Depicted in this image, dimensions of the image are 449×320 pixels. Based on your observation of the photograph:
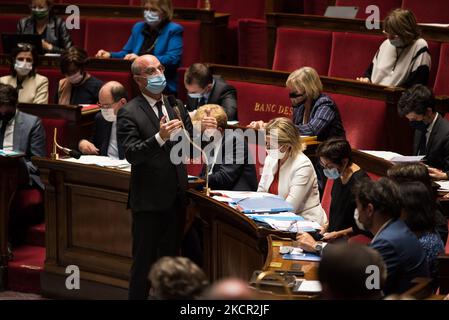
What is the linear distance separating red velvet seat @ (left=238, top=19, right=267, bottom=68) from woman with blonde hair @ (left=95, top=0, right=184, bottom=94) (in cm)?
66

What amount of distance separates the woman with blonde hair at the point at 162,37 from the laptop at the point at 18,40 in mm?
533

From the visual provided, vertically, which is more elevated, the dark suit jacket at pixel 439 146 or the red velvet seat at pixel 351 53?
the red velvet seat at pixel 351 53

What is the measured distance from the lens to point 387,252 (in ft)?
8.18

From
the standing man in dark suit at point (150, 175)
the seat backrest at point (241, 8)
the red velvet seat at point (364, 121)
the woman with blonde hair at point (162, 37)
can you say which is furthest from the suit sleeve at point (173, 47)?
the standing man in dark suit at point (150, 175)

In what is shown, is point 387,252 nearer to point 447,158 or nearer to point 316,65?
point 447,158

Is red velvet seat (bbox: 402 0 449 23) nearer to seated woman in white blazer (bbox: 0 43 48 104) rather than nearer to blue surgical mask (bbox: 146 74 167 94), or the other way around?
seated woman in white blazer (bbox: 0 43 48 104)

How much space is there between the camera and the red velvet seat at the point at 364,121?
4438 millimetres

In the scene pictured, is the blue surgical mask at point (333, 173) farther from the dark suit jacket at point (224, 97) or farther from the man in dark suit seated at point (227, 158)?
the dark suit jacket at point (224, 97)

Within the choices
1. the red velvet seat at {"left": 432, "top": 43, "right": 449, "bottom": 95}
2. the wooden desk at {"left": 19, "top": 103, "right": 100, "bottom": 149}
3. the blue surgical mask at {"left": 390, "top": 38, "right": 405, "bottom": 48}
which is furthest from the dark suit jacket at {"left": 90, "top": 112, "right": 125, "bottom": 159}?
the red velvet seat at {"left": 432, "top": 43, "right": 449, "bottom": 95}

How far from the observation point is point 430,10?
5266 mm

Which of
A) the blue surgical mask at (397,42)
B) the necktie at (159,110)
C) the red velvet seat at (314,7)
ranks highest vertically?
the red velvet seat at (314,7)

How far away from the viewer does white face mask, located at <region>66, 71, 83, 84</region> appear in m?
4.93

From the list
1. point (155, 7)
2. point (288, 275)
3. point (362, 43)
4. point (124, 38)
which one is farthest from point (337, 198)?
point (124, 38)

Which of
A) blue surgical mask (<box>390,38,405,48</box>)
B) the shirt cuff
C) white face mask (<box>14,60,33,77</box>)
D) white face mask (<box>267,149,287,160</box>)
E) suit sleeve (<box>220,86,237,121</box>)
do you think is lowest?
white face mask (<box>267,149,287,160</box>)
